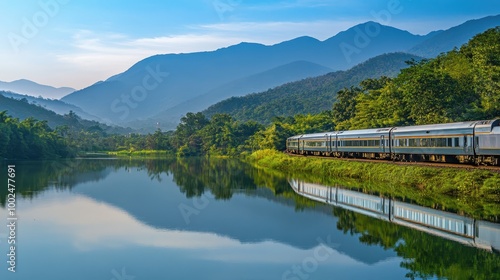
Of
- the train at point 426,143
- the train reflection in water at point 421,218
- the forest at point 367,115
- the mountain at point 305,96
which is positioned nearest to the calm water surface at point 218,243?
the train reflection in water at point 421,218

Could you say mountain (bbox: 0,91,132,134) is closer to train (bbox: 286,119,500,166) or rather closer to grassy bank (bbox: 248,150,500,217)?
train (bbox: 286,119,500,166)

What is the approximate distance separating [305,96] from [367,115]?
104 meters

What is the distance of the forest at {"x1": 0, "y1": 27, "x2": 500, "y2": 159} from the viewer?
121 feet

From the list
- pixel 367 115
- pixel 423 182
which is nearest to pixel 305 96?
pixel 367 115

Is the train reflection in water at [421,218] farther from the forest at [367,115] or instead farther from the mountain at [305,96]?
the mountain at [305,96]

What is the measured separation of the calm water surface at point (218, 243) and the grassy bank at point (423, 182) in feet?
13.0

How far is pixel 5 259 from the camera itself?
14.9 m

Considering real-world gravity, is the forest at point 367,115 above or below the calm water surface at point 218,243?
above

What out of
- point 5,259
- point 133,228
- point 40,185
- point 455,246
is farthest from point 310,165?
point 5,259

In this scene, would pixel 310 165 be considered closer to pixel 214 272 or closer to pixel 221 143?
pixel 214 272

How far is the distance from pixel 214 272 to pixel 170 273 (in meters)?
1.10

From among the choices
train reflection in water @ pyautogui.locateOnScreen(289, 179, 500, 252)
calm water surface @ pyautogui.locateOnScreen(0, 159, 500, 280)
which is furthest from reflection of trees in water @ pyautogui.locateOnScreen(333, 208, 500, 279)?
train reflection in water @ pyautogui.locateOnScreen(289, 179, 500, 252)

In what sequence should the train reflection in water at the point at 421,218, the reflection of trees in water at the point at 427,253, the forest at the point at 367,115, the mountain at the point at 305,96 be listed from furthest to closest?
the mountain at the point at 305,96
the forest at the point at 367,115
the train reflection in water at the point at 421,218
the reflection of trees in water at the point at 427,253

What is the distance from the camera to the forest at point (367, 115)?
36.9 metres
